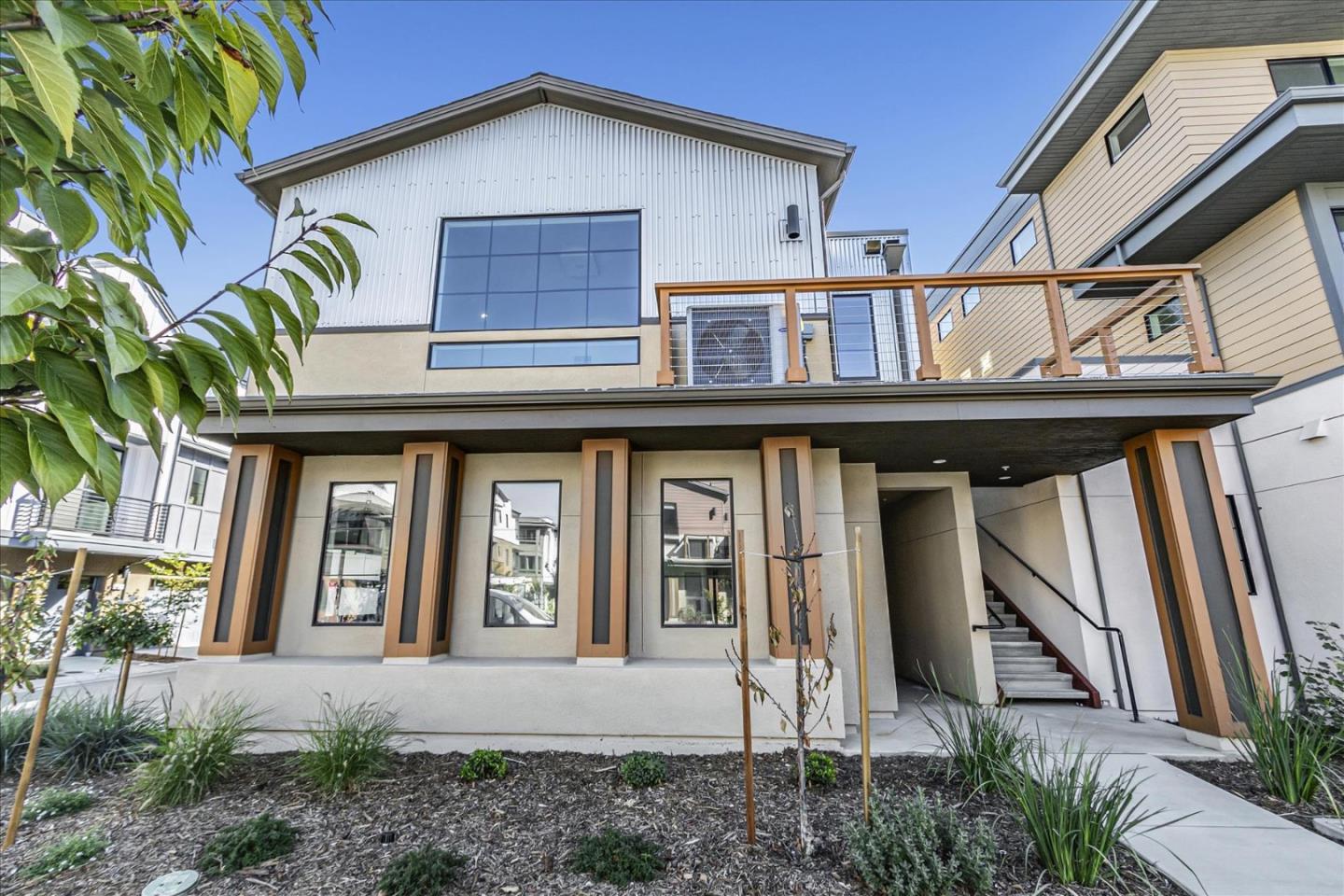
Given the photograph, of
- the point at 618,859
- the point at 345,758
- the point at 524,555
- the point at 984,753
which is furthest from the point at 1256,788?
the point at 345,758

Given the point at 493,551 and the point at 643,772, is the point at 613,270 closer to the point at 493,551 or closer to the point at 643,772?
the point at 493,551

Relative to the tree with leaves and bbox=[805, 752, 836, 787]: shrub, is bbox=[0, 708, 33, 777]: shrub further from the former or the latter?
bbox=[805, 752, 836, 787]: shrub

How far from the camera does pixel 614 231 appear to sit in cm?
789

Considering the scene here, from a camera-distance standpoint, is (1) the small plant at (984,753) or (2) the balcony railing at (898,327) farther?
(2) the balcony railing at (898,327)

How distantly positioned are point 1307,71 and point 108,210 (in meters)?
12.4

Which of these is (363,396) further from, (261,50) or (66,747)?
(261,50)

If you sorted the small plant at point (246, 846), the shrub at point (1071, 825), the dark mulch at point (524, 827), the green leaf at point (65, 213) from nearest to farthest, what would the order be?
the green leaf at point (65, 213) → the shrub at point (1071, 825) → the dark mulch at point (524, 827) → the small plant at point (246, 846)

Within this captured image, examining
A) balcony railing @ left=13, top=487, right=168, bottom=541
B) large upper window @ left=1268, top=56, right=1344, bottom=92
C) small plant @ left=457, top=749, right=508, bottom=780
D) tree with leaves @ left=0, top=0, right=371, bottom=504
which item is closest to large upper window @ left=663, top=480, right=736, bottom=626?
small plant @ left=457, top=749, right=508, bottom=780

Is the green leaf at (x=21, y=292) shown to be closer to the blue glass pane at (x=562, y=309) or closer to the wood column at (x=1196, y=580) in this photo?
the blue glass pane at (x=562, y=309)

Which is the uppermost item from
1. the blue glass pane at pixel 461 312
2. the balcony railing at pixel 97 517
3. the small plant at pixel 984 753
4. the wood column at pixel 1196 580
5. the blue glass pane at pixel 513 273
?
the blue glass pane at pixel 513 273

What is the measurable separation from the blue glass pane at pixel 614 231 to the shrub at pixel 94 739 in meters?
6.80

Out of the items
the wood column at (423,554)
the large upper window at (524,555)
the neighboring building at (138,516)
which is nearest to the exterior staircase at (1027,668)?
the large upper window at (524,555)

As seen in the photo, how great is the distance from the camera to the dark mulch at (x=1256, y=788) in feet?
13.0

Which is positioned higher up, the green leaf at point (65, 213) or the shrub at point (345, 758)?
the green leaf at point (65, 213)
